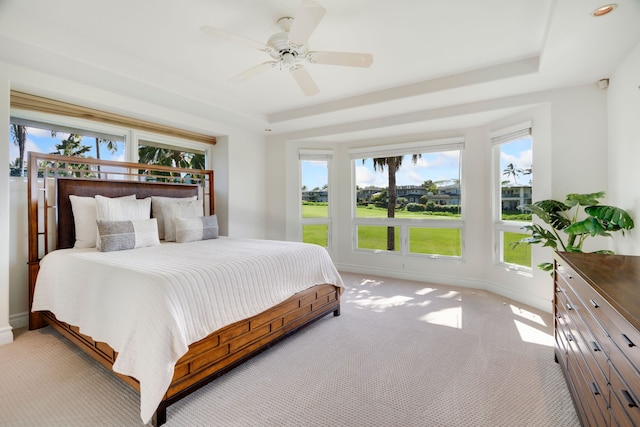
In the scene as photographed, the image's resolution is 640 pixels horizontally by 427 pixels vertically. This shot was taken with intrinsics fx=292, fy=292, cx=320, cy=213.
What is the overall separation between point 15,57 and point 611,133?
5353 mm

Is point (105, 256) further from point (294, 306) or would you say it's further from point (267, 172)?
A: point (267, 172)

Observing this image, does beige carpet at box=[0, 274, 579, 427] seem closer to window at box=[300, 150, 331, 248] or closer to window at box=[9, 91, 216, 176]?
window at box=[9, 91, 216, 176]

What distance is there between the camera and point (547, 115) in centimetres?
316

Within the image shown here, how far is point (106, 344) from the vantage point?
6.31 feet

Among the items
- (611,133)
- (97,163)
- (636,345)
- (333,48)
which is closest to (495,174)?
(611,133)

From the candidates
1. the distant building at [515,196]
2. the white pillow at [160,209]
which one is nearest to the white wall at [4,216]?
the white pillow at [160,209]

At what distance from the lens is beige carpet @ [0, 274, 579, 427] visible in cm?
165

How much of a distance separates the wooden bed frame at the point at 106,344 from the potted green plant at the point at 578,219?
7.30 feet

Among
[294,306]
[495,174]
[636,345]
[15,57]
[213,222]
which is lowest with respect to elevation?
[294,306]

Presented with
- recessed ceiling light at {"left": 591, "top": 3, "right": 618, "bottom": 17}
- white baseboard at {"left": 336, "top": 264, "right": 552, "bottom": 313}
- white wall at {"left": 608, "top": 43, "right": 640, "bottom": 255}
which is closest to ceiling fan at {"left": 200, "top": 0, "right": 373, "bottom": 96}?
recessed ceiling light at {"left": 591, "top": 3, "right": 618, "bottom": 17}

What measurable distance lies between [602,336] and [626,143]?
2195mm

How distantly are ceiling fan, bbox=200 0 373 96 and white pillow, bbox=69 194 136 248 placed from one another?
2.04 metres

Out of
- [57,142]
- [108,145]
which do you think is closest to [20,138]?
[57,142]

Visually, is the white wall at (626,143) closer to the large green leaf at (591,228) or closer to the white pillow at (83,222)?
the large green leaf at (591,228)
